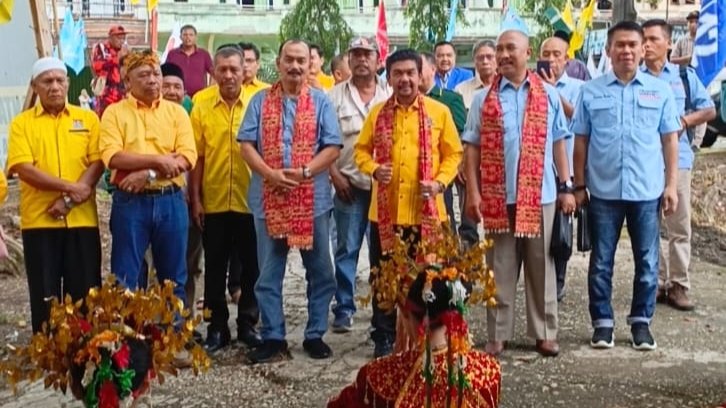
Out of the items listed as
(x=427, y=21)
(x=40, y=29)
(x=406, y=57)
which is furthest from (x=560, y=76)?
(x=427, y=21)

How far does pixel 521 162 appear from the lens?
561 cm

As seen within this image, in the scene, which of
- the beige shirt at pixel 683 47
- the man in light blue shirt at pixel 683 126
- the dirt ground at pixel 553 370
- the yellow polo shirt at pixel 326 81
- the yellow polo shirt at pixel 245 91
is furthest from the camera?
the beige shirt at pixel 683 47

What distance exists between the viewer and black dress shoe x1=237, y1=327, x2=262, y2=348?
6.04 m

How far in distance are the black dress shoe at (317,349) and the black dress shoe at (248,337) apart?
37 cm

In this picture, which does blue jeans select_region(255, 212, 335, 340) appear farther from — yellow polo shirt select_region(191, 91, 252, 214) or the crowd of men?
yellow polo shirt select_region(191, 91, 252, 214)

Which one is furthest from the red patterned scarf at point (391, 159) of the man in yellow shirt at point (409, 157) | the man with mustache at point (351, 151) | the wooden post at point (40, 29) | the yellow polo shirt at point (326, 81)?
the wooden post at point (40, 29)

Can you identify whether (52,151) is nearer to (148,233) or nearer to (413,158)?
(148,233)

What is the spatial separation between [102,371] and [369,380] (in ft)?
4.27

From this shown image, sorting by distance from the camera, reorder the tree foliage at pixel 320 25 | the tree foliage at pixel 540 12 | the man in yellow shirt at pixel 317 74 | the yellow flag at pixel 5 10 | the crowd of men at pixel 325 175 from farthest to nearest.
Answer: the tree foliage at pixel 540 12 → the tree foliage at pixel 320 25 → the man in yellow shirt at pixel 317 74 → the yellow flag at pixel 5 10 → the crowd of men at pixel 325 175

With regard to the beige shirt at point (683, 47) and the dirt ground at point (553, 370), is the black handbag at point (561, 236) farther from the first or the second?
the beige shirt at point (683, 47)

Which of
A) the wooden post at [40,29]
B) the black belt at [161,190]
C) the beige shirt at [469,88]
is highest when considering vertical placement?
the wooden post at [40,29]

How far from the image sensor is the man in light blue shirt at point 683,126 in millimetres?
6484

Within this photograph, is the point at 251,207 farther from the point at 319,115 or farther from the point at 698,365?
the point at 698,365

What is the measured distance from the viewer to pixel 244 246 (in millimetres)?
6125
